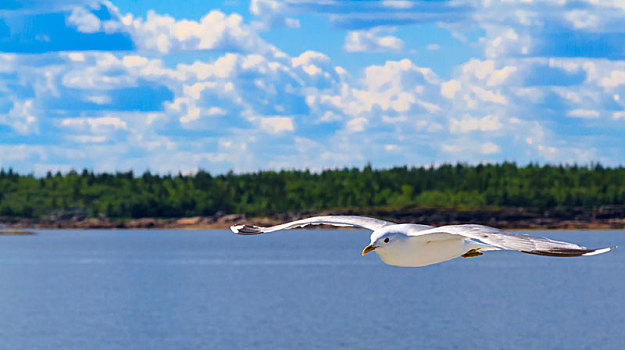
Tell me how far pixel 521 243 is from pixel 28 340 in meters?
75.3

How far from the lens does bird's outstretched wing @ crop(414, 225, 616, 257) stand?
1102 centimetres

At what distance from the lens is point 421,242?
14008mm

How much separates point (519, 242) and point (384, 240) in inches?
91.3

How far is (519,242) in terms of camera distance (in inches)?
469

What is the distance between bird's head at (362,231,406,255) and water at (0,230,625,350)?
6250cm

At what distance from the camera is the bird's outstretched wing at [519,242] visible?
11.0 meters

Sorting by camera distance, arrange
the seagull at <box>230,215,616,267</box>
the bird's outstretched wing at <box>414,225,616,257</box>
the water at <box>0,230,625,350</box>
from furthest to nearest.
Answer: the water at <box>0,230,625,350</box>
the seagull at <box>230,215,616,267</box>
the bird's outstretched wing at <box>414,225,616,257</box>

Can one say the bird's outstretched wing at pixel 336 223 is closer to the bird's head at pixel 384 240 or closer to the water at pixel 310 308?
the bird's head at pixel 384 240

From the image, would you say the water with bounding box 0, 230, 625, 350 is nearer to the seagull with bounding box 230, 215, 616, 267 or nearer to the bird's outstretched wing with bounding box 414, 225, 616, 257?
the seagull with bounding box 230, 215, 616, 267

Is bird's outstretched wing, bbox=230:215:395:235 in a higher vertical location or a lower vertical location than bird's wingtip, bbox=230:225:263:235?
higher

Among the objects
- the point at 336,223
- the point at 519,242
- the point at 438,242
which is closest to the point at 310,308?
the point at 336,223

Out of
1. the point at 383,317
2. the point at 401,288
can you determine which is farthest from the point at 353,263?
the point at 383,317

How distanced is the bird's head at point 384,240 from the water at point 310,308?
62.5 meters

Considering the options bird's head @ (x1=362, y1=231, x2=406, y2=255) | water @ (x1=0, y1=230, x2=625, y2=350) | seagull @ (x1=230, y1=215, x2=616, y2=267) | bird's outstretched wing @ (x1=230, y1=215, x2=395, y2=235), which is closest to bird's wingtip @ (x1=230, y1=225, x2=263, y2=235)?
bird's outstretched wing @ (x1=230, y1=215, x2=395, y2=235)
